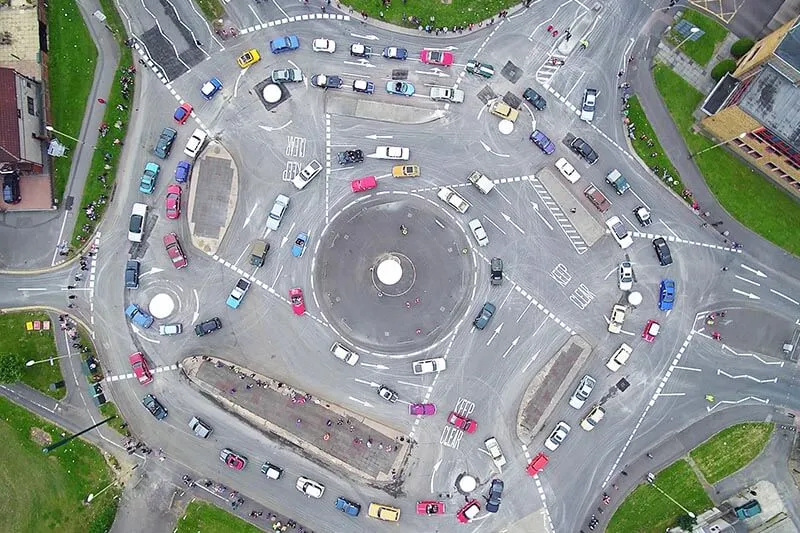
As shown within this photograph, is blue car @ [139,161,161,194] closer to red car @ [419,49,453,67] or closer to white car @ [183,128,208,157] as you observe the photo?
white car @ [183,128,208,157]

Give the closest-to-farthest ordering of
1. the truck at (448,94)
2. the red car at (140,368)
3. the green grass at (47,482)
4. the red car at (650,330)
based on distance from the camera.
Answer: the red car at (140,368), the red car at (650,330), the green grass at (47,482), the truck at (448,94)

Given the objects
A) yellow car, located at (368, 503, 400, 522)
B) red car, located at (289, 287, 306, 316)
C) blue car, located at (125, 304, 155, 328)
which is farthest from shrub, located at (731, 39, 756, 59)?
blue car, located at (125, 304, 155, 328)

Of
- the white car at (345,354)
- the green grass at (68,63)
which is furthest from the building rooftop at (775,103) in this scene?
the green grass at (68,63)

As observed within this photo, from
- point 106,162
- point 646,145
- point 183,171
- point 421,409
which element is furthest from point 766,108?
point 106,162

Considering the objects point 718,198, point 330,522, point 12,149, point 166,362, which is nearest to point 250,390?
point 166,362

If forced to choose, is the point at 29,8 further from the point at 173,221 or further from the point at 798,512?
the point at 798,512

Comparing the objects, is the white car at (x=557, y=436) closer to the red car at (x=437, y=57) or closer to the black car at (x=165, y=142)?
the red car at (x=437, y=57)

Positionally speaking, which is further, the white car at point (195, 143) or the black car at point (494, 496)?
the white car at point (195, 143)
